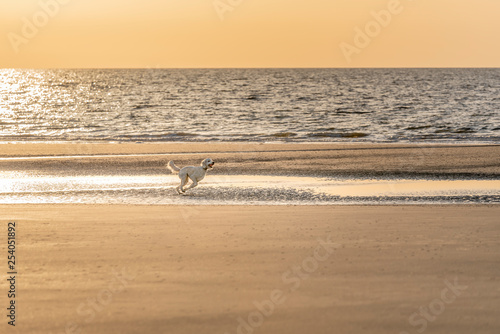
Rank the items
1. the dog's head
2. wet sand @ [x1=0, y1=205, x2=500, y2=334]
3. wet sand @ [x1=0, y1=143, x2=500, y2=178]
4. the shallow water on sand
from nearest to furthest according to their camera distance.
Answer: wet sand @ [x1=0, y1=205, x2=500, y2=334], the shallow water on sand, the dog's head, wet sand @ [x1=0, y1=143, x2=500, y2=178]

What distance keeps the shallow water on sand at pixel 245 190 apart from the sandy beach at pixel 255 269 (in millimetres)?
990

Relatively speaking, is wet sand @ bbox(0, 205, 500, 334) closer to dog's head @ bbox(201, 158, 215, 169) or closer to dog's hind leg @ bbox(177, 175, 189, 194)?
dog's hind leg @ bbox(177, 175, 189, 194)

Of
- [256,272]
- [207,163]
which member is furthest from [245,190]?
[256,272]

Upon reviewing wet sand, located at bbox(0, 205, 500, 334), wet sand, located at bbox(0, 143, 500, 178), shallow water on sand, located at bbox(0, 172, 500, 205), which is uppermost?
wet sand, located at bbox(0, 143, 500, 178)

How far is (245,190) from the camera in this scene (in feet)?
41.4

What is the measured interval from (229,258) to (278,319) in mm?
1767

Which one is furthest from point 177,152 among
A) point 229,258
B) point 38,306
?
point 38,306

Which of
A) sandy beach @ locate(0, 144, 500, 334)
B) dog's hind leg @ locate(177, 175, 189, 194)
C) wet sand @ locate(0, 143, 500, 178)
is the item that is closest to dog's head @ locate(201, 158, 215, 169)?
dog's hind leg @ locate(177, 175, 189, 194)

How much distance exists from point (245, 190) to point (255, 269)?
6115 millimetres

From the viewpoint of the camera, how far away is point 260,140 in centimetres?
2706

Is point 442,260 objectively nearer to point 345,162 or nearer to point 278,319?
point 278,319

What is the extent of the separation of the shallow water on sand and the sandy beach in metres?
0.99

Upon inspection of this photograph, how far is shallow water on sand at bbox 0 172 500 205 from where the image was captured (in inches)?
448

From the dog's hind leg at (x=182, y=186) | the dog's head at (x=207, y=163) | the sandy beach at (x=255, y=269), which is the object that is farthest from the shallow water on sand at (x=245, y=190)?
the sandy beach at (x=255, y=269)
